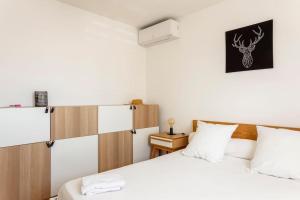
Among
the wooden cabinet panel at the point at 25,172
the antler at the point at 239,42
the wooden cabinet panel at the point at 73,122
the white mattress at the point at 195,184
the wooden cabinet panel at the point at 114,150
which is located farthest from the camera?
the wooden cabinet panel at the point at 114,150

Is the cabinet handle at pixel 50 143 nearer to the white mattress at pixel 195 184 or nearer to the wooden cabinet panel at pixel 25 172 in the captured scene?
the wooden cabinet panel at pixel 25 172

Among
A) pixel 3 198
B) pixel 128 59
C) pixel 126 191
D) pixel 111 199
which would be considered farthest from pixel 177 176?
pixel 128 59

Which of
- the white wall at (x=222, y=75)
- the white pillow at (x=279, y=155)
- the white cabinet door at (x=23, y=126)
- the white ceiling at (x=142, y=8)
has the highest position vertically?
the white ceiling at (x=142, y=8)

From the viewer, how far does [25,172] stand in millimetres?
1982

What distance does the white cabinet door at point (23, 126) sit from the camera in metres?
1.88

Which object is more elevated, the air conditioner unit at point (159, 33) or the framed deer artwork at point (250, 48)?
the air conditioner unit at point (159, 33)

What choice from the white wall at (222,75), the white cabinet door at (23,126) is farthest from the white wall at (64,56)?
the white wall at (222,75)

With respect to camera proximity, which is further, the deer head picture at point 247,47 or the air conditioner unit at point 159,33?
the air conditioner unit at point 159,33

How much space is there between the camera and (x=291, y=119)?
6.76 feet

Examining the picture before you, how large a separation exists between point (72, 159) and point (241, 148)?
1884mm

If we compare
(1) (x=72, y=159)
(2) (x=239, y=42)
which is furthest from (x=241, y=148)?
(1) (x=72, y=159)

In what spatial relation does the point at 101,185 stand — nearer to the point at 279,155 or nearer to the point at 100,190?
the point at 100,190

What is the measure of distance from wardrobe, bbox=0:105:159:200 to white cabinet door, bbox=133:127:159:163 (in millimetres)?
15

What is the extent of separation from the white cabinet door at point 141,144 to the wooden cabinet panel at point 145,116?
78 millimetres
